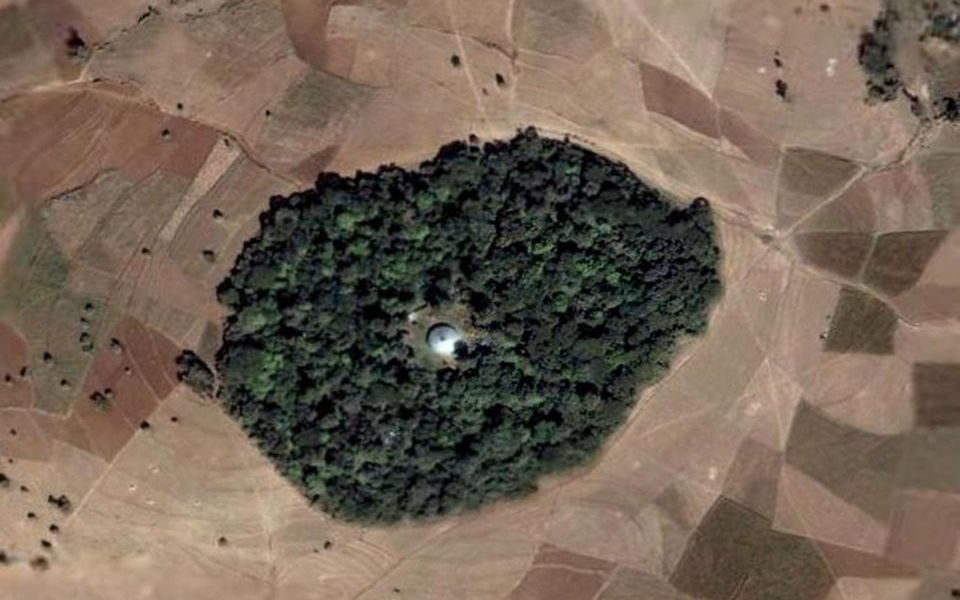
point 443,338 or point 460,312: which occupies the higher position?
point 460,312

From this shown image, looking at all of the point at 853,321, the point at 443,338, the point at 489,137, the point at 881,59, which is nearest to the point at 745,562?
the point at 853,321

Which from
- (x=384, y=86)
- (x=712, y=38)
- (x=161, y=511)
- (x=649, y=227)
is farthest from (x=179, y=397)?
(x=712, y=38)

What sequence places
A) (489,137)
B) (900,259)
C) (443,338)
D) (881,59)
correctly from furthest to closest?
(900,259)
(881,59)
(489,137)
(443,338)

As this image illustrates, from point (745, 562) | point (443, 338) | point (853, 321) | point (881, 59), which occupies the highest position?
point (881, 59)


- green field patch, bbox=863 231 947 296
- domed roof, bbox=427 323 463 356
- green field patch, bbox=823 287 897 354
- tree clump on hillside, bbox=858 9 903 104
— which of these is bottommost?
domed roof, bbox=427 323 463 356

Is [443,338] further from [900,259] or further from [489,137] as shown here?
[900,259]

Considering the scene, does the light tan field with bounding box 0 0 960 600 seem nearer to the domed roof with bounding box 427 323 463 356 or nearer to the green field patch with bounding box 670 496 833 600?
the green field patch with bounding box 670 496 833 600

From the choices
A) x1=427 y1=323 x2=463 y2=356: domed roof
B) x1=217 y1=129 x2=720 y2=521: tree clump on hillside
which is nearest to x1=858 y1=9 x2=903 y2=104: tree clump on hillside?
x1=217 y1=129 x2=720 y2=521: tree clump on hillside
